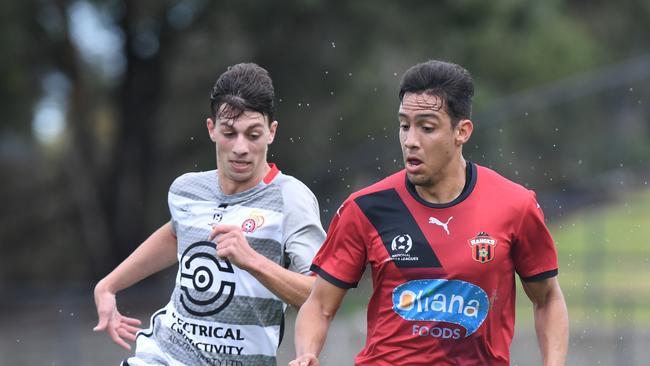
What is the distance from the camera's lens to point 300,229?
5.30 metres

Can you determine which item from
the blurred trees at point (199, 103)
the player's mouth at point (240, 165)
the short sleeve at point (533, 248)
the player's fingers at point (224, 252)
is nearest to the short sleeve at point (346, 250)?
the player's fingers at point (224, 252)

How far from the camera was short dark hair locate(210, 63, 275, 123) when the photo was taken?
5340mm

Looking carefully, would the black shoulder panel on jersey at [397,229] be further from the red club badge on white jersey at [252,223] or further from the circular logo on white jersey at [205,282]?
the circular logo on white jersey at [205,282]

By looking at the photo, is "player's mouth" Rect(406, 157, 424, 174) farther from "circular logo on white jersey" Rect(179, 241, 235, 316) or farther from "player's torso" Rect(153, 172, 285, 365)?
"circular logo on white jersey" Rect(179, 241, 235, 316)

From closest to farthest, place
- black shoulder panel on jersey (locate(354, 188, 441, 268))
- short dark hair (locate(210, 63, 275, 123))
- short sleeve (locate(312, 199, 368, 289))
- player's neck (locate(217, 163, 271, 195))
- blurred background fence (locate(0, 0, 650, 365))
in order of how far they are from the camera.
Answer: black shoulder panel on jersey (locate(354, 188, 441, 268)), short sleeve (locate(312, 199, 368, 289)), short dark hair (locate(210, 63, 275, 123)), player's neck (locate(217, 163, 271, 195)), blurred background fence (locate(0, 0, 650, 365))

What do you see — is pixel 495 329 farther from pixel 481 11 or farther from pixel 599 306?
pixel 481 11

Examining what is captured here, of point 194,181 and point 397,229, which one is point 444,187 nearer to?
point 397,229

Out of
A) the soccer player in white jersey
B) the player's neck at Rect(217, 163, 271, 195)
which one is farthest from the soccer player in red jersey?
the player's neck at Rect(217, 163, 271, 195)

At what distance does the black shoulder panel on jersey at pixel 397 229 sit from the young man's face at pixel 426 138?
0.13 metres

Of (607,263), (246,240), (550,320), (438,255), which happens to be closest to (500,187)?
(438,255)

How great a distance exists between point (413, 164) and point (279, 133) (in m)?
14.9

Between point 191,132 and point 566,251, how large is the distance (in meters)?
7.21

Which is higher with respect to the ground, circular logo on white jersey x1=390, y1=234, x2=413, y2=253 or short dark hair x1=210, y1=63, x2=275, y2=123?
short dark hair x1=210, y1=63, x2=275, y2=123

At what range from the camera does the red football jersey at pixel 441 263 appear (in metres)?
4.63
